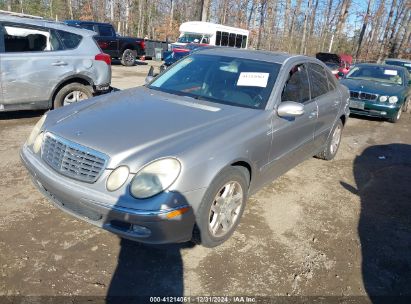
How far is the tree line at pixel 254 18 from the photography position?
3700cm

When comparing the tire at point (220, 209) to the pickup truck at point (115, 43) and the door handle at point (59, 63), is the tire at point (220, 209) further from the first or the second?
the pickup truck at point (115, 43)

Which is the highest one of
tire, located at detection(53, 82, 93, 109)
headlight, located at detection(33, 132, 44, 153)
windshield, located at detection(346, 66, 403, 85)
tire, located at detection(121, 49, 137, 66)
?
windshield, located at detection(346, 66, 403, 85)

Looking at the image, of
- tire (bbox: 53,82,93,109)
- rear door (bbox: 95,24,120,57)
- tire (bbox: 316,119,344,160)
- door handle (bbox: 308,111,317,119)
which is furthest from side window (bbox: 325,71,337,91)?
rear door (bbox: 95,24,120,57)

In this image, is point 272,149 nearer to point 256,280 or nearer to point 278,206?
point 278,206

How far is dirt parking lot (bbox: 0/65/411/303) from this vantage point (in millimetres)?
2719

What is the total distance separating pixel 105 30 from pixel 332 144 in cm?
1495

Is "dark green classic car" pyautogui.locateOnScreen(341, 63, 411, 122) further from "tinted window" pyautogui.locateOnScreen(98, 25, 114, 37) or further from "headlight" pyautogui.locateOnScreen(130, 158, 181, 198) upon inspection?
"tinted window" pyautogui.locateOnScreen(98, 25, 114, 37)

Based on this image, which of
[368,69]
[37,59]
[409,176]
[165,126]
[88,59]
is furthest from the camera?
[368,69]

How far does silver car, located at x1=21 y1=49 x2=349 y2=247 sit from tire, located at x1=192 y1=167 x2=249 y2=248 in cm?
1

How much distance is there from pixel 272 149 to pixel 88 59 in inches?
176

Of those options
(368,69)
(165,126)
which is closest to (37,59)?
(165,126)

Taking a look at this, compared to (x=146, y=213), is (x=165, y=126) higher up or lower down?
higher up

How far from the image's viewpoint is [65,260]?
9.46 ft

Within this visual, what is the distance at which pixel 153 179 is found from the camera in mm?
2564
